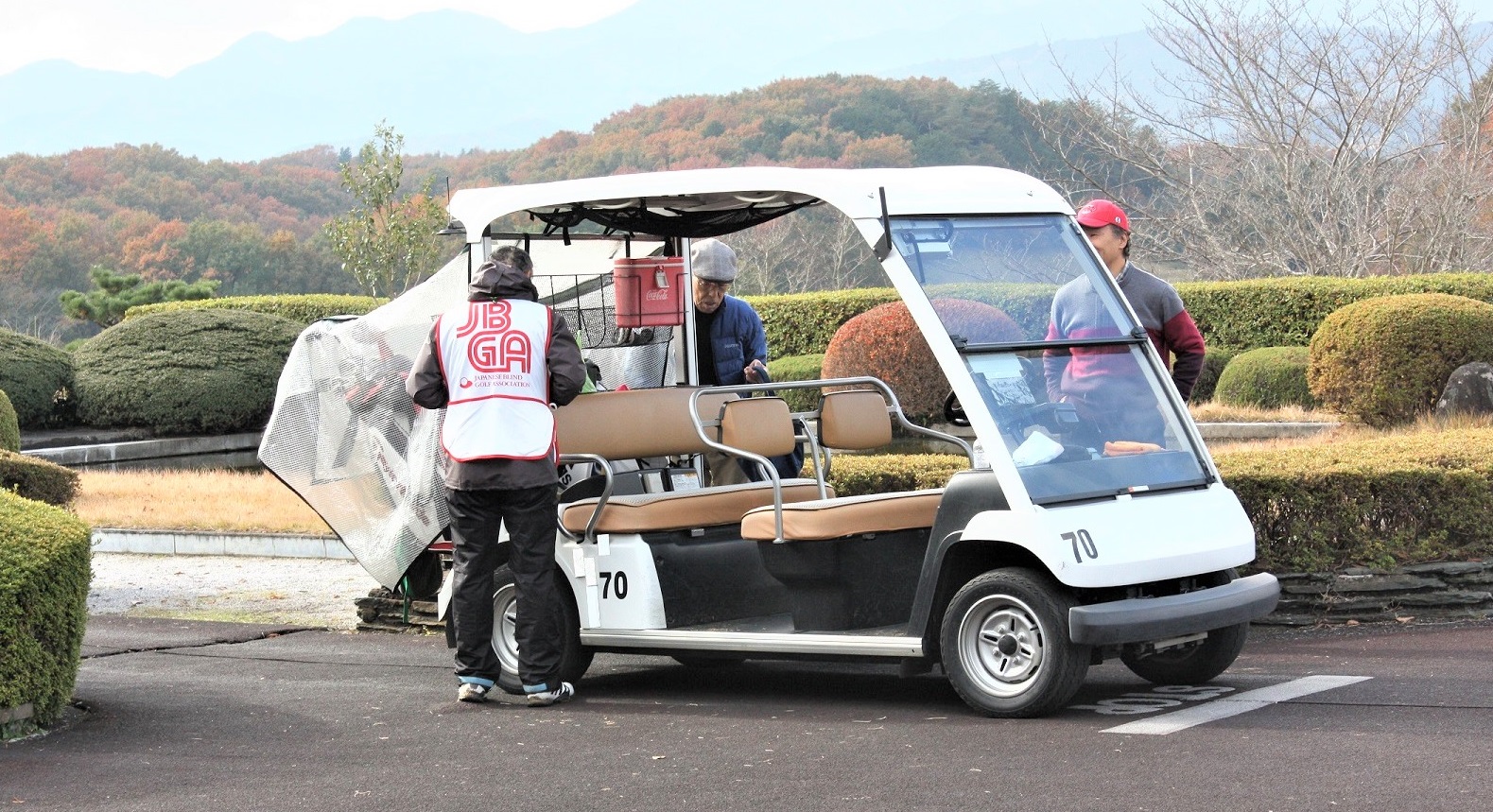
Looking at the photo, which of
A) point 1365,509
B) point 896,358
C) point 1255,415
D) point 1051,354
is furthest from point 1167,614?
point 896,358

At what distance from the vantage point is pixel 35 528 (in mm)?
6684

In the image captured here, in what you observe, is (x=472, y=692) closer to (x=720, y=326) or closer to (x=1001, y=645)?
(x=1001, y=645)

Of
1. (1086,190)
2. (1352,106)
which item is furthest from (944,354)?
(1086,190)

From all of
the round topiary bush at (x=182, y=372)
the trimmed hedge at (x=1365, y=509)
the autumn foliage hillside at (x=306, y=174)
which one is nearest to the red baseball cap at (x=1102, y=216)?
the trimmed hedge at (x=1365, y=509)

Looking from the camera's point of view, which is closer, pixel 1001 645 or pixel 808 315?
pixel 1001 645

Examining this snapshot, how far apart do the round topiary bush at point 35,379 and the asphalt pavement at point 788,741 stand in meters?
15.7

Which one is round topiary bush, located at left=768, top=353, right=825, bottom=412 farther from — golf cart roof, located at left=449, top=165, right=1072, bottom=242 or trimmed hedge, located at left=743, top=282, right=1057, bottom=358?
golf cart roof, located at left=449, top=165, right=1072, bottom=242

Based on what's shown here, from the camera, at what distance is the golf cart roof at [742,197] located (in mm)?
6684

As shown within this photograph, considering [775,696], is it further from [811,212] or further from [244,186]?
[244,186]

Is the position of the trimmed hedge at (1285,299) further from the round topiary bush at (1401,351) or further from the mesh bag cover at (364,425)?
the mesh bag cover at (364,425)

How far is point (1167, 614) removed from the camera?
19.9 feet

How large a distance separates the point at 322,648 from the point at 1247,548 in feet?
16.1

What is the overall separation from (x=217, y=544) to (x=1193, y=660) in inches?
348

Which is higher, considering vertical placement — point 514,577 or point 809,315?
point 809,315
